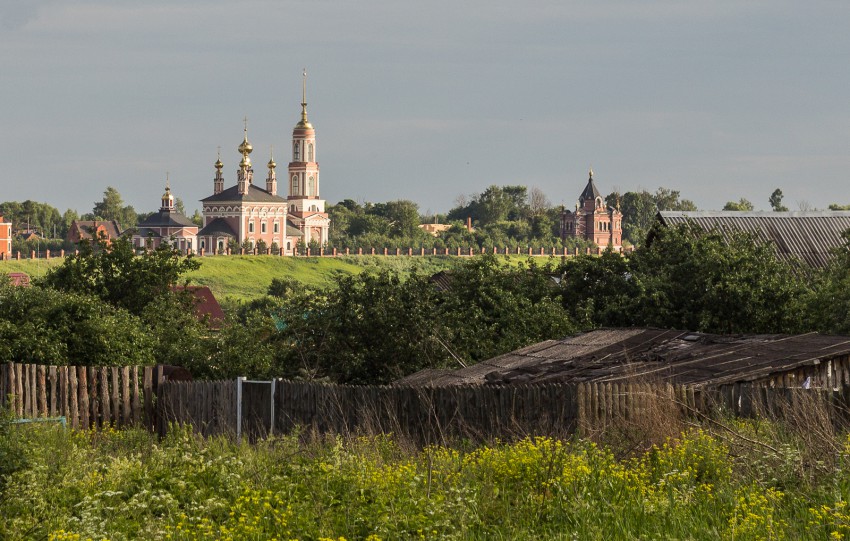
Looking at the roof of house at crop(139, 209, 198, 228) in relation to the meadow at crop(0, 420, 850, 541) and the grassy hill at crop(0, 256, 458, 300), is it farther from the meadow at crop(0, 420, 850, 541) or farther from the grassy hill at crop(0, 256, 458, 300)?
the meadow at crop(0, 420, 850, 541)

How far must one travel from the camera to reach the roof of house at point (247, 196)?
163 meters

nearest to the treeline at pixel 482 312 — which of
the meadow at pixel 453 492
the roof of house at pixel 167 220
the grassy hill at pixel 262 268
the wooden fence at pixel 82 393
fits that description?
the wooden fence at pixel 82 393

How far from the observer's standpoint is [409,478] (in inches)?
382

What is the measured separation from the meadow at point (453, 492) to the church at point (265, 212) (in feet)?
451

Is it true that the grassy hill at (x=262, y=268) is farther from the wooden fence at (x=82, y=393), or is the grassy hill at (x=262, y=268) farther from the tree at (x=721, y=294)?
the wooden fence at (x=82, y=393)

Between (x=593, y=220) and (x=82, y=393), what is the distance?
174 m

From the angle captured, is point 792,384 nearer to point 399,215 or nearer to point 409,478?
point 409,478

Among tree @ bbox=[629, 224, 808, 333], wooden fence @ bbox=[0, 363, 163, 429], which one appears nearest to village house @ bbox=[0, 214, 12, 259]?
tree @ bbox=[629, 224, 808, 333]

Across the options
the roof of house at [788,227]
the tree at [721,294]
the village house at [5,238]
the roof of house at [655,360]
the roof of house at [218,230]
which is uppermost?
the roof of house at [218,230]

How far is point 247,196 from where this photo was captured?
163 metres

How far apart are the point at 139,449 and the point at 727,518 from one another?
7735 mm

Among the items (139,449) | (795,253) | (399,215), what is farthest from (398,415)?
(399,215)

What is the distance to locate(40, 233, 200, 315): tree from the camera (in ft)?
103

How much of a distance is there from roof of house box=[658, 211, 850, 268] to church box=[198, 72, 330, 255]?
369 ft
